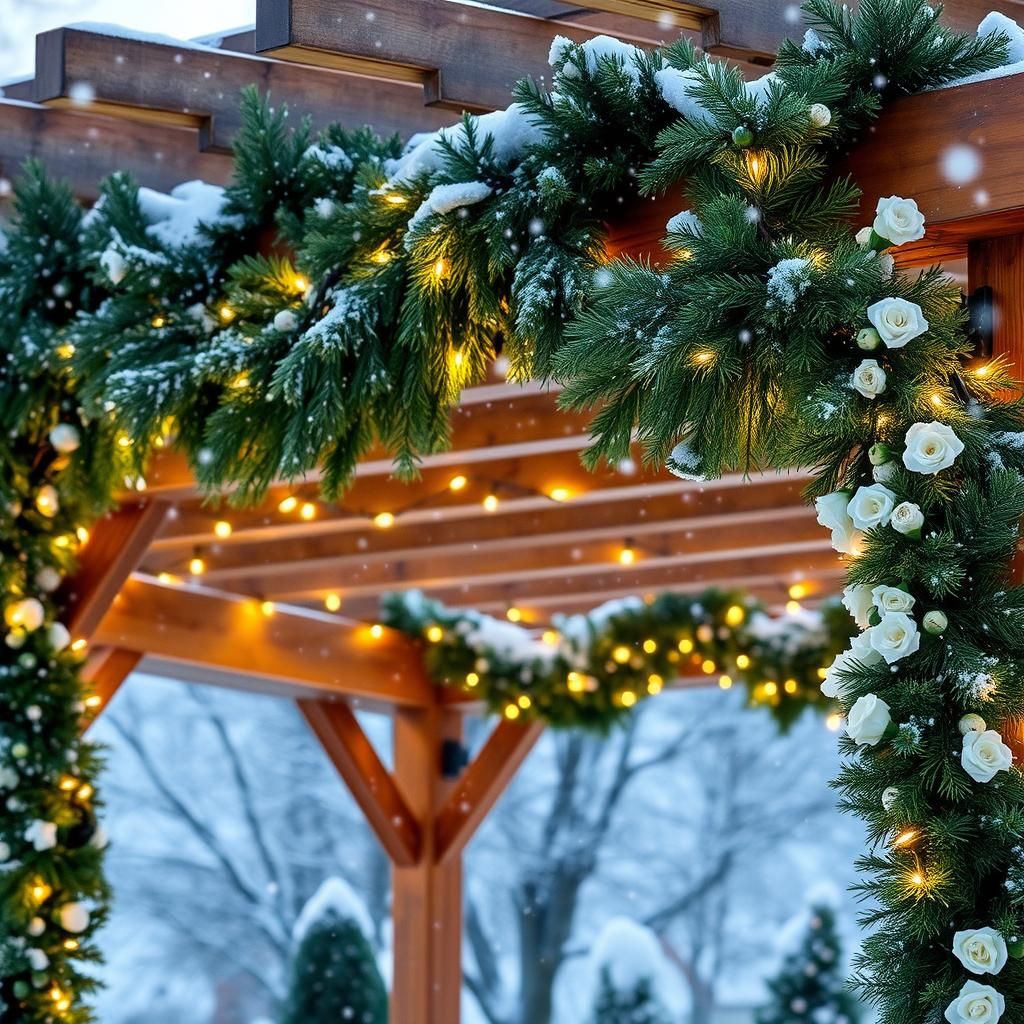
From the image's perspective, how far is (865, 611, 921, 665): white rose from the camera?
1877 mm

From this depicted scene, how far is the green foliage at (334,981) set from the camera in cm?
720

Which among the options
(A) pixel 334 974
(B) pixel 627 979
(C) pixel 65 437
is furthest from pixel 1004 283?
(B) pixel 627 979

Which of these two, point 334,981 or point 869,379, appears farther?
point 334,981

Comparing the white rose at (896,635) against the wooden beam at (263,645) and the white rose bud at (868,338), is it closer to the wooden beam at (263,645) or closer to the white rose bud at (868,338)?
the white rose bud at (868,338)

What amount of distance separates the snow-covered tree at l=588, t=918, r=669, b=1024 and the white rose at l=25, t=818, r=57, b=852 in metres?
4.82

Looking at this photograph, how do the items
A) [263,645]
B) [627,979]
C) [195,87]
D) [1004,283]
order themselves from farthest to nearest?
[627,979]
[263,645]
[195,87]
[1004,283]

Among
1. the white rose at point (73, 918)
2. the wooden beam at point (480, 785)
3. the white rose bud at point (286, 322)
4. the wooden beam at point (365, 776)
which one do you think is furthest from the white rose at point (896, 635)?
the wooden beam at point (480, 785)

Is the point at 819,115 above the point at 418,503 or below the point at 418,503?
below

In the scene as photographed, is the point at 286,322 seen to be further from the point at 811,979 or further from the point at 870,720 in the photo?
the point at 811,979

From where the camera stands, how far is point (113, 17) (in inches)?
467

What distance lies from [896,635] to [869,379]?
0.33 m

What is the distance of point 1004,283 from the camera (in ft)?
7.26

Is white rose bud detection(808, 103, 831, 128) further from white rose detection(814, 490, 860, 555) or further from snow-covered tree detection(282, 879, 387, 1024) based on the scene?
snow-covered tree detection(282, 879, 387, 1024)

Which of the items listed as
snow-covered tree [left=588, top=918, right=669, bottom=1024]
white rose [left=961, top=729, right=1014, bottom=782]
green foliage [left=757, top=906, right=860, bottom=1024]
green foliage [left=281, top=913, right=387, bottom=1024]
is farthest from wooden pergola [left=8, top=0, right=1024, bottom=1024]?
green foliage [left=757, top=906, right=860, bottom=1024]
